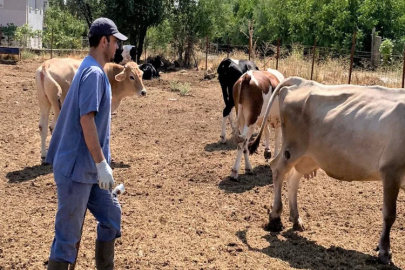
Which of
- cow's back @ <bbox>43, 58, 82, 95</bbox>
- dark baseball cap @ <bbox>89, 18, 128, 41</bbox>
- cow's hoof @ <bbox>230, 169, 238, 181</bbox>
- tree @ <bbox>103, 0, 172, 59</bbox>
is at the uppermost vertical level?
tree @ <bbox>103, 0, 172, 59</bbox>

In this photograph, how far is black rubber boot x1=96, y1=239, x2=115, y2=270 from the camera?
4.24 metres

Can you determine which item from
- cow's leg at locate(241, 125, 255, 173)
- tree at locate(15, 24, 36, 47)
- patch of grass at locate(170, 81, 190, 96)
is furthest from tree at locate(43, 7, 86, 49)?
cow's leg at locate(241, 125, 255, 173)

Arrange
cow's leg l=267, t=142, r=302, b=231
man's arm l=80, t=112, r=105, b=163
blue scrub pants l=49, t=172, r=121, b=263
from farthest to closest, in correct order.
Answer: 1. cow's leg l=267, t=142, r=302, b=231
2. blue scrub pants l=49, t=172, r=121, b=263
3. man's arm l=80, t=112, r=105, b=163

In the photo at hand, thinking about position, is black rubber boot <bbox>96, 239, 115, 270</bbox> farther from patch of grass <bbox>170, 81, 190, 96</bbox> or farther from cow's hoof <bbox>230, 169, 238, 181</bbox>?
patch of grass <bbox>170, 81, 190, 96</bbox>

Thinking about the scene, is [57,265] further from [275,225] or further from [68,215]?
[275,225]

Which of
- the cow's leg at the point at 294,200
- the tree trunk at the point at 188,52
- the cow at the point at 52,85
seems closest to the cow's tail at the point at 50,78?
the cow at the point at 52,85

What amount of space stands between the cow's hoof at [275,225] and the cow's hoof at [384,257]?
1239 millimetres

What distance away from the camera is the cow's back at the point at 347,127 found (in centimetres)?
514

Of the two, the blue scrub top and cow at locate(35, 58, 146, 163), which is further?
cow at locate(35, 58, 146, 163)

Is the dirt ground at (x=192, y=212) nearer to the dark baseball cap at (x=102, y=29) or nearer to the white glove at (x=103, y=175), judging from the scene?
the white glove at (x=103, y=175)

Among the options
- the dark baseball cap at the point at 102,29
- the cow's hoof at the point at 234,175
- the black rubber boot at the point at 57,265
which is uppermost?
the dark baseball cap at the point at 102,29

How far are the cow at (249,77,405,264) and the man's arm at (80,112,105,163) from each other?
2749mm

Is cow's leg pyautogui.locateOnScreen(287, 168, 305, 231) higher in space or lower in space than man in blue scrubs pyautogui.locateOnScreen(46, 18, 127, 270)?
lower

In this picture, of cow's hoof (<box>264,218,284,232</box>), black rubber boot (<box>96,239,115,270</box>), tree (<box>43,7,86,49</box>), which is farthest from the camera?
tree (<box>43,7,86,49</box>)
